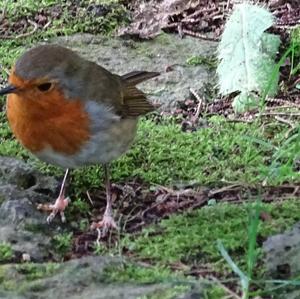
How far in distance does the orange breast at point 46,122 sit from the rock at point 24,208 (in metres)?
0.24

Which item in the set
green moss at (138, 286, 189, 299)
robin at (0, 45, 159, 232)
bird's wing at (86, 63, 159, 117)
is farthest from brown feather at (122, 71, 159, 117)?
green moss at (138, 286, 189, 299)

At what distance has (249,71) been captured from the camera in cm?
561

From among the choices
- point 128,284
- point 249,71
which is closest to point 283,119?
point 249,71

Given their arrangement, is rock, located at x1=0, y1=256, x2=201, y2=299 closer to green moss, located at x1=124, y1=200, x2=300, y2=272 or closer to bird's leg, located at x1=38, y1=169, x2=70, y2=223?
green moss, located at x1=124, y1=200, x2=300, y2=272

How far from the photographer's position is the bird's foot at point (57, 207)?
14.1 ft

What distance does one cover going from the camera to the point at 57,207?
14.2ft

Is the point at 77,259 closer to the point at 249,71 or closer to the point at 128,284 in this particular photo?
the point at 128,284

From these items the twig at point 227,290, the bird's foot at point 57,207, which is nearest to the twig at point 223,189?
the bird's foot at point 57,207

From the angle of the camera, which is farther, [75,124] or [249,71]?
[249,71]

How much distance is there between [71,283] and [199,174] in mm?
1455

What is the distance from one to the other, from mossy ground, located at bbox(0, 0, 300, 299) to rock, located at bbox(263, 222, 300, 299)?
0.25ft

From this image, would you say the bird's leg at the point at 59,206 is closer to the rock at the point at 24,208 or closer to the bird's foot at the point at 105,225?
the rock at the point at 24,208

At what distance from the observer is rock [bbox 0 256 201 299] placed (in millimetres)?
3420

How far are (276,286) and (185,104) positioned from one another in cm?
231
